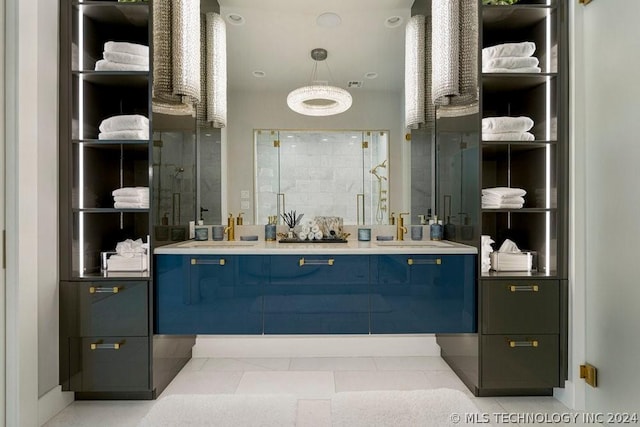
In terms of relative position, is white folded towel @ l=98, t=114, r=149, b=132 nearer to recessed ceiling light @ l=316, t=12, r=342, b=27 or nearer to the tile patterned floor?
recessed ceiling light @ l=316, t=12, r=342, b=27

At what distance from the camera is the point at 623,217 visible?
1.94 m

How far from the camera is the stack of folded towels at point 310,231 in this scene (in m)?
2.88

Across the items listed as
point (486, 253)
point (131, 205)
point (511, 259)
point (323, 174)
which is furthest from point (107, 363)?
point (511, 259)

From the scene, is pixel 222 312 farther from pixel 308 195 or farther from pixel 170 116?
pixel 170 116

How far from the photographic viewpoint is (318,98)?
2980 millimetres

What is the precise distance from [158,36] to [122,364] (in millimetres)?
2054

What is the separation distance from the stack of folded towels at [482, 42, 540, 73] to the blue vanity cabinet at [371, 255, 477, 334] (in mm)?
1221

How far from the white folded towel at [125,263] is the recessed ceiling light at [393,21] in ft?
8.28

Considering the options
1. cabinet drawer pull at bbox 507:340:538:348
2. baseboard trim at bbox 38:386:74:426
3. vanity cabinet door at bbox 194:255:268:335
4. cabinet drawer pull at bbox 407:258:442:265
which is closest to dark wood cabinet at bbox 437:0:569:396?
cabinet drawer pull at bbox 507:340:538:348

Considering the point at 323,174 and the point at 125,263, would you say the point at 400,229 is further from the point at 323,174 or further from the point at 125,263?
the point at 125,263

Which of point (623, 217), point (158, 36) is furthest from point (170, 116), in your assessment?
point (623, 217)

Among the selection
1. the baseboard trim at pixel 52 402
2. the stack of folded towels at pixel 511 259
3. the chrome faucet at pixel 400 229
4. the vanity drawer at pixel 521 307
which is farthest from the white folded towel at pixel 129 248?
the stack of folded towels at pixel 511 259

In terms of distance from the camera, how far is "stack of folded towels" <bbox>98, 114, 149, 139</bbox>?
2340mm

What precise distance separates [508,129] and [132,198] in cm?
244
